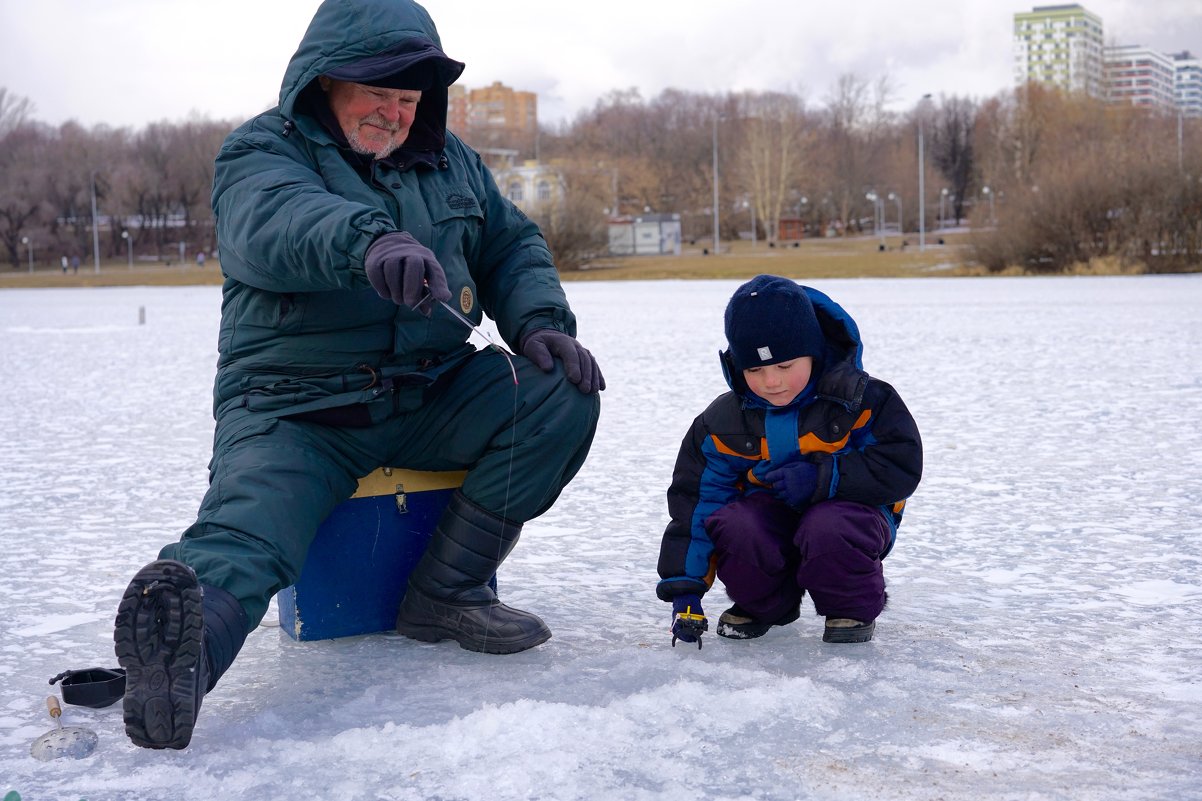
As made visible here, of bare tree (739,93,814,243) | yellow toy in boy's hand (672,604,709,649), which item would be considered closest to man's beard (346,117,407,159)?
yellow toy in boy's hand (672,604,709,649)

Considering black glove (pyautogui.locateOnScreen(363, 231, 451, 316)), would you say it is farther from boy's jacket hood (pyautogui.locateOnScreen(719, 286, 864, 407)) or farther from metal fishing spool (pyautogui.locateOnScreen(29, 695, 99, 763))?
metal fishing spool (pyautogui.locateOnScreen(29, 695, 99, 763))

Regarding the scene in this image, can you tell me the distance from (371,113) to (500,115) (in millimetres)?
183682

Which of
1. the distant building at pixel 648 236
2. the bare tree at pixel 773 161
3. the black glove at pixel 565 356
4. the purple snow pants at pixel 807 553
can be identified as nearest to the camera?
the purple snow pants at pixel 807 553

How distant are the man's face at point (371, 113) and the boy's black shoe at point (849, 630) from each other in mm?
1479

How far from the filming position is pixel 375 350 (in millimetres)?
2908

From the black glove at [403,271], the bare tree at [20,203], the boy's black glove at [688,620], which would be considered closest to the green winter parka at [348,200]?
the black glove at [403,271]

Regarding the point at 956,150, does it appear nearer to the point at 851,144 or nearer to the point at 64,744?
the point at 851,144

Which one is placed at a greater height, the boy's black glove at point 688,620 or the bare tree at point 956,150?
the bare tree at point 956,150

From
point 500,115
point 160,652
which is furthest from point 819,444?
point 500,115

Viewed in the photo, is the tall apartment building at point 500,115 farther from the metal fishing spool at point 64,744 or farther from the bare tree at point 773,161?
the metal fishing spool at point 64,744

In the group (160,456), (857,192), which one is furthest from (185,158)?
(160,456)

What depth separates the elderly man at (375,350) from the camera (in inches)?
102

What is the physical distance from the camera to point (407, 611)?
307cm

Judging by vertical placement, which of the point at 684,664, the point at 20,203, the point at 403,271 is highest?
the point at 20,203
